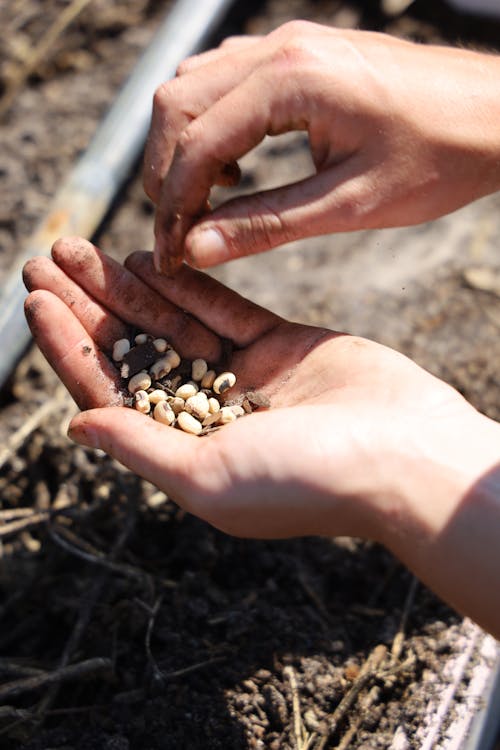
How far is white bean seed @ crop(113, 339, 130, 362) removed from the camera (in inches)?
84.7

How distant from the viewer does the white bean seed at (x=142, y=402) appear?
6.77 ft

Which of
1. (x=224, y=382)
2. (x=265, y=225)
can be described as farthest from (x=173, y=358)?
(x=265, y=225)

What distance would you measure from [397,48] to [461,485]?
117 centimetres

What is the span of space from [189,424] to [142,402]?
14cm

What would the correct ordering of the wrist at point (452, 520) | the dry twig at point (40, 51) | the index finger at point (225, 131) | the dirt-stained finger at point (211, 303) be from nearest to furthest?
1. the wrist at point (452, 520)
2. the index finger at point (225, 131)
3. the dirt-stained finger at point (211, 303)
4. the dry twig at point (40, 51)

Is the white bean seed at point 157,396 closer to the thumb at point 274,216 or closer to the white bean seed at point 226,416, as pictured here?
the white bean seed at point 226,416

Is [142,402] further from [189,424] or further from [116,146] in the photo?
[116,146]

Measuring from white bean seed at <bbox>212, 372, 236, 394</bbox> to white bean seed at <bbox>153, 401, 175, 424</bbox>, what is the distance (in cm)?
14

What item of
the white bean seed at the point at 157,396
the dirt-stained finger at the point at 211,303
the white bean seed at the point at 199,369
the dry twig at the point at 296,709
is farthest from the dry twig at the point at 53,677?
the dirt-stained finger at the point at 211,303

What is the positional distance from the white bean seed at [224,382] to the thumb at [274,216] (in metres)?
0.33

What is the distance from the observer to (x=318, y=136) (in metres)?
1.99

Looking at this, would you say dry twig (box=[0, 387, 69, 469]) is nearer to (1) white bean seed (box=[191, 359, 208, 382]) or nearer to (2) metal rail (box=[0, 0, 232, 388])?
(2) metal rail (box=[0, 0, 232, 388])

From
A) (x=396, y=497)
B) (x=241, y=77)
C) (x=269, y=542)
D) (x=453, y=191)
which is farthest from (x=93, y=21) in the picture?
(x=396, y=497)

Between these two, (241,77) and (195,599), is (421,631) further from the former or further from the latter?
(241,77)
